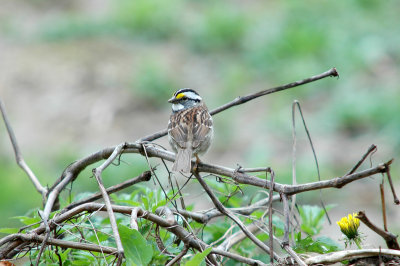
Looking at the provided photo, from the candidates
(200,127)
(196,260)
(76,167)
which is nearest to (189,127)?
(200,127)

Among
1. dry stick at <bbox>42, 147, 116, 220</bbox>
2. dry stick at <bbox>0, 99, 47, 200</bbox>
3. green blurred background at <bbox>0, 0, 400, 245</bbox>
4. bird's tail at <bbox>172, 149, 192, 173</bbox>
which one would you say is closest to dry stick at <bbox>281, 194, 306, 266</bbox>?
dry stick at <bbox>42, 147, 116, 220</bbox>

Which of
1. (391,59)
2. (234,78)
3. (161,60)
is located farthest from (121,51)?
(391,59)

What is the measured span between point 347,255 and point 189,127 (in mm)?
2599

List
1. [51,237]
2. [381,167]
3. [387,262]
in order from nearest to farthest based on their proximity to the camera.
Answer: [381,167], [387,262], [51,237]

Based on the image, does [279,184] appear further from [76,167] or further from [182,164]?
[182,164]

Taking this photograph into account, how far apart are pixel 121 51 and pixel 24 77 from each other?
78.7 inches

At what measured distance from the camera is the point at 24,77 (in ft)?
40.5

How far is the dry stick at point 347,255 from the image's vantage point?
250 cm

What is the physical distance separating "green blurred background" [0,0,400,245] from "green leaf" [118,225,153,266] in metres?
5.27

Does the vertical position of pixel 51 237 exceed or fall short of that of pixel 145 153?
it falls short

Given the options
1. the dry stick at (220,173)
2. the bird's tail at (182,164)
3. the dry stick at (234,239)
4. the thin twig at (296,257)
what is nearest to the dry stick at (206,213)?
the dry stick at (234,239)

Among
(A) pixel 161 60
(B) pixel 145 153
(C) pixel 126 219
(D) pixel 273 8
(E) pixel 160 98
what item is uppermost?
(D) pixel 273 8

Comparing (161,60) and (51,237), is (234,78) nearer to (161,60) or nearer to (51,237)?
(161,60)

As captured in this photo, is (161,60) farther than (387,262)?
Yes
